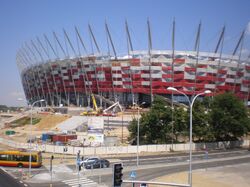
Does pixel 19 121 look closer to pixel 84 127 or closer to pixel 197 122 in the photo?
pixel 84 127

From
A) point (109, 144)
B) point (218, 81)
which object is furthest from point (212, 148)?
point (218, 81)

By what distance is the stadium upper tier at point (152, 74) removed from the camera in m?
112

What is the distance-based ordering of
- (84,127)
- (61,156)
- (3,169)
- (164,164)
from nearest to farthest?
(3,169) → (164,164) → (61,156) → (84,127)

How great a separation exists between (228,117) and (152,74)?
50565mm

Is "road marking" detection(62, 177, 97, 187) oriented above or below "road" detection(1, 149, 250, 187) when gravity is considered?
below

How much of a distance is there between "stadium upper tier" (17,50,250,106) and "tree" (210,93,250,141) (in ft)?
137

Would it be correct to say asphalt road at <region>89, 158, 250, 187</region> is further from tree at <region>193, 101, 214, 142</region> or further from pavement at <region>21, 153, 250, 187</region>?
tree at <region>193, 101, 214, 142</region>

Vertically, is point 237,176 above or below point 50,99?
below

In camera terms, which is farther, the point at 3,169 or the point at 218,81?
the point at 218,81

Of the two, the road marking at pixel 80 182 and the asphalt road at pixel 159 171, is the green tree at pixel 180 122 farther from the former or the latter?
the road marking at pixel 80 182

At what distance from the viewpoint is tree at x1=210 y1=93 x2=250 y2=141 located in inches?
2603

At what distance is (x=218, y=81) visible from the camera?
113m

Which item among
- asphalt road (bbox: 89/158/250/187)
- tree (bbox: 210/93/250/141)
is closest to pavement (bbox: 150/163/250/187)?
asphalt road (bbox: 89/158/250/187)

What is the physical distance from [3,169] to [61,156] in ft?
40.1
